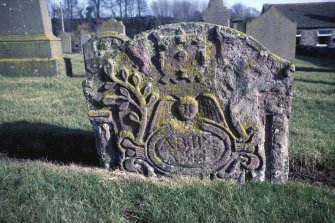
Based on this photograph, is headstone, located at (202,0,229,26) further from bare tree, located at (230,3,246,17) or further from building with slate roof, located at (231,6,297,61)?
bare tree, located at (230,3,246,17)

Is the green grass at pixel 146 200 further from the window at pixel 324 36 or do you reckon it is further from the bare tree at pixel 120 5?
the bare tree at pixel 120 5

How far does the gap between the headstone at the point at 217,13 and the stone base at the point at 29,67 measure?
729 cm

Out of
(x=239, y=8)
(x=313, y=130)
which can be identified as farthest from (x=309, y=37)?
(x=239, y=8)

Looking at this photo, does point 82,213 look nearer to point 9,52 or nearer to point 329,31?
point 9,52

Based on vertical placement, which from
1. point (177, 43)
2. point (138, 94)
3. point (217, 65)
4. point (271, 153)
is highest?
point (177, 43)

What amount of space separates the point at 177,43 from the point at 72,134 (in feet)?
7.93

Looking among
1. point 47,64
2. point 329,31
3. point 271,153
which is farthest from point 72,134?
point 329,31

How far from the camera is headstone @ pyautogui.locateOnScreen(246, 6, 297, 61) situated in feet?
40.8

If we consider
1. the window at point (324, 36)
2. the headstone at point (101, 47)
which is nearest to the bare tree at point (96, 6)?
the window at point (324, 36)

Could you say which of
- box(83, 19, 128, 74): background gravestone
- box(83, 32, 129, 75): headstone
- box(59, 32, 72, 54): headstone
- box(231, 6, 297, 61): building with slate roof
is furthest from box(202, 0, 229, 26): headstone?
box(59, 32, 72, 54): headstone

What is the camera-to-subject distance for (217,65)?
296cm

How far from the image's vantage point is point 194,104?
3059mm

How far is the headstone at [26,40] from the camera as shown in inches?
349

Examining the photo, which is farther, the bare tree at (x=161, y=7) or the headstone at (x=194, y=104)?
the bare tree at (x=161, y=7)
